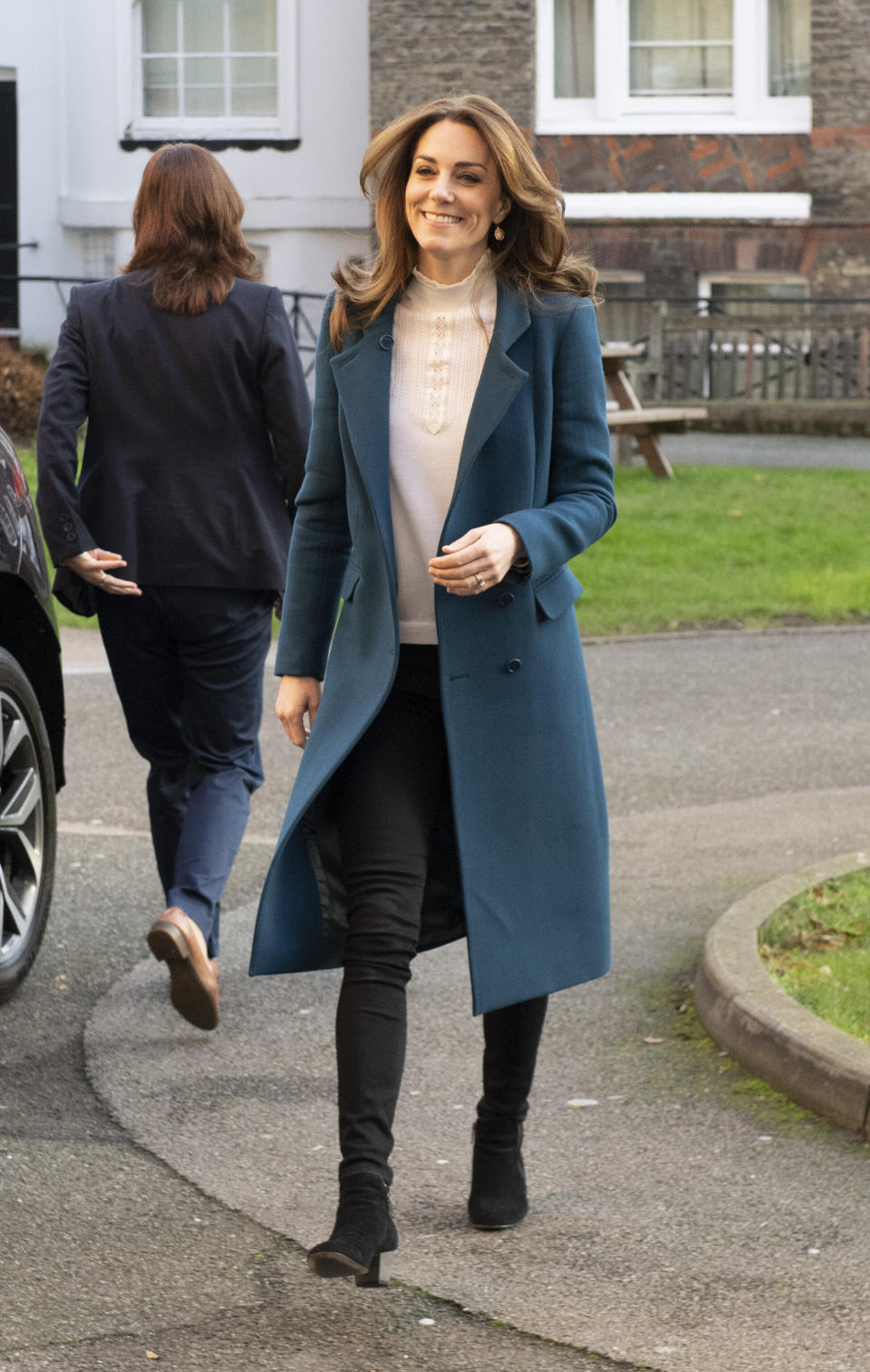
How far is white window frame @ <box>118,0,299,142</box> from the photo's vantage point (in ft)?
77.6

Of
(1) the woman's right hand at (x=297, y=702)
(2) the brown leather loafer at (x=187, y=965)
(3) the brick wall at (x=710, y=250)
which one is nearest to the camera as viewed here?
(1) the woman's right hand at (x=297, y=702)

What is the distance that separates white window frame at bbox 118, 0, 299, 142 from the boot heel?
21.9m

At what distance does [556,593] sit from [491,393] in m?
0.36

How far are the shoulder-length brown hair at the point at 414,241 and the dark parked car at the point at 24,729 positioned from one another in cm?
166

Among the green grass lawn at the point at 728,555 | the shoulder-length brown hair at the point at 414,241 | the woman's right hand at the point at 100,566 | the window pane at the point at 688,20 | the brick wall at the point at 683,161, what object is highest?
the window pane at the point at 688,20

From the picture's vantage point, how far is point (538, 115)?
2306 cm

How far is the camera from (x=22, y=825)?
195 inches

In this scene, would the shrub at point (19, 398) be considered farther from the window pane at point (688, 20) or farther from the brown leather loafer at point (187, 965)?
the brown leather loafer at point (187, 965)

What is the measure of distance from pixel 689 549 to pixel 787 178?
11.2 metres

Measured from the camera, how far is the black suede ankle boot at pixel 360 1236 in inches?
116

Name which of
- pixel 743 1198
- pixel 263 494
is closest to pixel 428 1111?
pixel 743 1198

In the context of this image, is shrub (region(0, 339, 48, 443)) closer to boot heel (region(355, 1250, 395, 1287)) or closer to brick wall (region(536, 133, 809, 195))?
brick wall (region(536, 133, 809, 195))

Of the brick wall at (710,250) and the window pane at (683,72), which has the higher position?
the window pane at (683,72)

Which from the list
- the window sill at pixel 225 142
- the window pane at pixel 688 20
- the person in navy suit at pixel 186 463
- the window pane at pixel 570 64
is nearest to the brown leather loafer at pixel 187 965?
the person in navy suit at pixel 186 463
